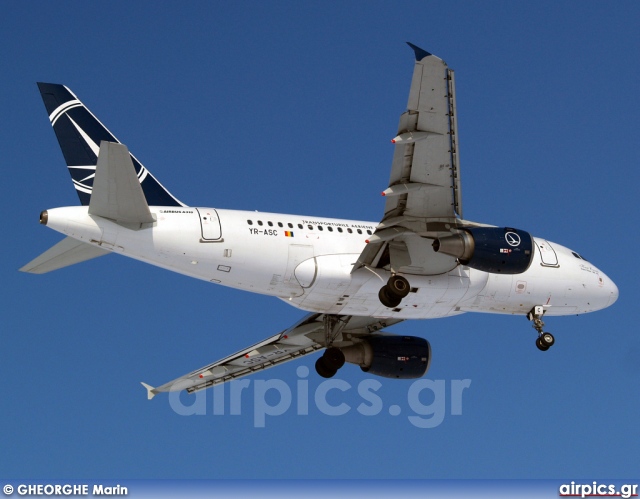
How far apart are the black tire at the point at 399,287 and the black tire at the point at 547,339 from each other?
5.71m

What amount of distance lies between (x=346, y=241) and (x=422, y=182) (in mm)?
3716

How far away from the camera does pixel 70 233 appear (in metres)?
24.5

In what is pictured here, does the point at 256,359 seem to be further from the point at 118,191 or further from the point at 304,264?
the point at 118,191

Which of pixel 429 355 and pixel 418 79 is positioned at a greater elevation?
pixel 418 79

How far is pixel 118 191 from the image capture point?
954 inches

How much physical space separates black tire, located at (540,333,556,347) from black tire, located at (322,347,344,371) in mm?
6127

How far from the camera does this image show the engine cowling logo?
1074 inches

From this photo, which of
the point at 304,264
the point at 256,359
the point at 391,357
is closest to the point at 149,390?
the point at 256,359

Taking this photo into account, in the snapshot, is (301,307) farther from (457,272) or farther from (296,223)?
(457,272)

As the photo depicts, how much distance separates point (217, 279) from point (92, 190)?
4422 millimetres

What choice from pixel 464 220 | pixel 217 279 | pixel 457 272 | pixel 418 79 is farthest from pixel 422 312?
pixel 418 79

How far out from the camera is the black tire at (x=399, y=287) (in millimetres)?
27400

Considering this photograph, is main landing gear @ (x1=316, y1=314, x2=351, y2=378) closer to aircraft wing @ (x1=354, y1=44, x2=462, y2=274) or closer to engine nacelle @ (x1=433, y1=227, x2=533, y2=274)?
aircraft wing @ (x1=354, y1=44, x2=462, y2=274)

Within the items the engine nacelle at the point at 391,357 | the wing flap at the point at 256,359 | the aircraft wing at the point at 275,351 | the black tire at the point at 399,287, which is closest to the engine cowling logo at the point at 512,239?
the black tire at the point at 399,287
